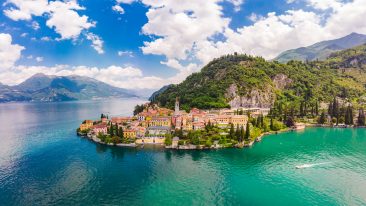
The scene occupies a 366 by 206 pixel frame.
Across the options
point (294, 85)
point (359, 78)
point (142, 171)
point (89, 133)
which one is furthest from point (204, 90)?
point (359, 78)

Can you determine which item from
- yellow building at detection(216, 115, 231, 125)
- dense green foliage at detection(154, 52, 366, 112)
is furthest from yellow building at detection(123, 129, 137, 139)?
dense green foliage at detection(154, 52, 366, 112)

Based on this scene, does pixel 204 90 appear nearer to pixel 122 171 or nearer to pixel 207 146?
pixel 207 146

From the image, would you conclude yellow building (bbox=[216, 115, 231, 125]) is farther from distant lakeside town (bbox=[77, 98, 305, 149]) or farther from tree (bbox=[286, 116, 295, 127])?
tree (bbox=[286, 116, 295, 127])

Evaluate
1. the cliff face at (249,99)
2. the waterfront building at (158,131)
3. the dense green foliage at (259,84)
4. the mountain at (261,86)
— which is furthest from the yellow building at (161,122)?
the cliff face at (249,99)

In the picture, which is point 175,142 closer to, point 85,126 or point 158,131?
point 158,131

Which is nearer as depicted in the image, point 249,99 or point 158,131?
point 158,131

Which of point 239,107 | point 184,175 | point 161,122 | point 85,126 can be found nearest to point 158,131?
point 161,122

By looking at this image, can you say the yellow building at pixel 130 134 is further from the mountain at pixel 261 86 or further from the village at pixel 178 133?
the mountain at pixel 261 86
